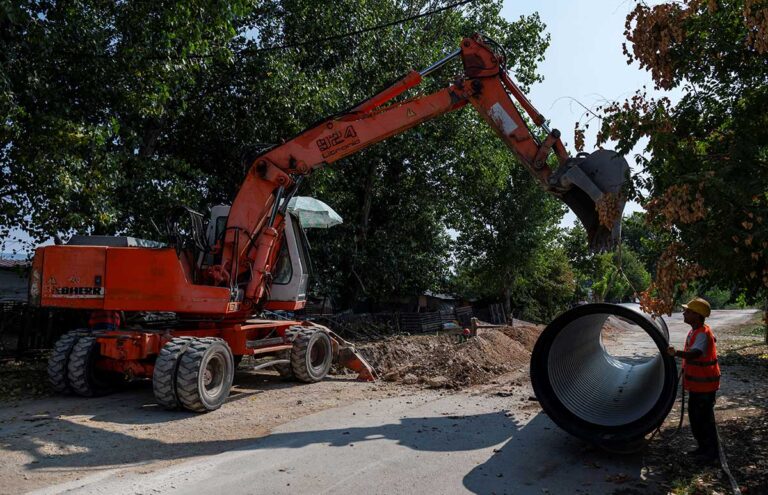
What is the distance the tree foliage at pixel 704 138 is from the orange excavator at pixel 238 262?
143 cm

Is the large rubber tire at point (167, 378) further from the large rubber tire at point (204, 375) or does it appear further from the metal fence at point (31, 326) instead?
the metal fence at point (31, 326)

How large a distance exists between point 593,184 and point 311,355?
6.15 metres

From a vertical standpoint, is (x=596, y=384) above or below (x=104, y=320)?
below

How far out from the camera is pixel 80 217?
A: 11.4 m

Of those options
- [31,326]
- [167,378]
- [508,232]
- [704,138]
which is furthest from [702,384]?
[508,232]

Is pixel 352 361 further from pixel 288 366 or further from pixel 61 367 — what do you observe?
pixel 61 367

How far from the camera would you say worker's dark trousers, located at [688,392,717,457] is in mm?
6473

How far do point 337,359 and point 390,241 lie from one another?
10289 mm

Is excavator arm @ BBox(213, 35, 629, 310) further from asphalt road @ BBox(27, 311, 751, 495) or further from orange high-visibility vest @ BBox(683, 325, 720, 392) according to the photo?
asphalt road @ BBox(27, 311, 751, 495)

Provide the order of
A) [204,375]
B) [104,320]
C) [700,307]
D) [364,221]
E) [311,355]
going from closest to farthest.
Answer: [700,307], [204,375], [104,320], [311,355], [364,221]

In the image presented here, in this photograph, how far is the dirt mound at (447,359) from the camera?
11672mm

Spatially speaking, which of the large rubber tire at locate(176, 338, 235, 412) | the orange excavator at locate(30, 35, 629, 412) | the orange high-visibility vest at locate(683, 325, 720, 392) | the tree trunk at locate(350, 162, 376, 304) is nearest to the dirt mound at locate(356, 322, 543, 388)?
the orange excavator at locate(30, 35, 629, 412)

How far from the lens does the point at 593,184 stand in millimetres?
8094

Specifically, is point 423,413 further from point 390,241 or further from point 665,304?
point 390,241
